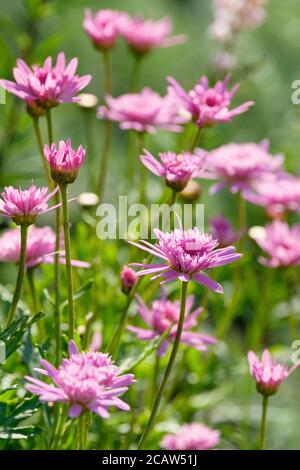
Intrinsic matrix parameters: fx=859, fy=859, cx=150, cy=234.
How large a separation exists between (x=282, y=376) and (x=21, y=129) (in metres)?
0.44

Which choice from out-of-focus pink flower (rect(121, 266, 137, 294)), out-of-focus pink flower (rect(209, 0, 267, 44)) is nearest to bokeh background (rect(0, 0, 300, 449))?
out-of-focus pink flower (rect(209, 0, 267, 44))

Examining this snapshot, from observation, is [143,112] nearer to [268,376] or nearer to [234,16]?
[234,16]

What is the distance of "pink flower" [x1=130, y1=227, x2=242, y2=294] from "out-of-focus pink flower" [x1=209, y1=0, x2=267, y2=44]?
452 mm

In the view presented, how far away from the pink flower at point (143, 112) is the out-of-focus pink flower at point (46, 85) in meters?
0.17

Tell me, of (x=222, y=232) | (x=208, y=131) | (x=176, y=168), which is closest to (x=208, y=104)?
(x=176, y=168)

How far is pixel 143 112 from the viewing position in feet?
2.71

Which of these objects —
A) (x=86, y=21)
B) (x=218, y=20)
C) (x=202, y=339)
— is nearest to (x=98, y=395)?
(x=202, y=339)

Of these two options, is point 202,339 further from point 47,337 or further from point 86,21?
point 86,21

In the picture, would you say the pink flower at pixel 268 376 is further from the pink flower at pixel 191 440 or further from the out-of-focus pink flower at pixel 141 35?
the out-of-focus pink flower at pixel 141 35

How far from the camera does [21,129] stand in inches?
36.4

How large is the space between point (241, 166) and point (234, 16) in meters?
0.23

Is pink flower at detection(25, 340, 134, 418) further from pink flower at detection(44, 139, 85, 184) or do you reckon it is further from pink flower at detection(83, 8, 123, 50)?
pink flower at detection(83, 8, 123, 50)

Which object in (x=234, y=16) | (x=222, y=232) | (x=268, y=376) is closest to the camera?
(x=268, y=376)

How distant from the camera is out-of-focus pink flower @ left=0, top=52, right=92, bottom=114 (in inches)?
24.6
